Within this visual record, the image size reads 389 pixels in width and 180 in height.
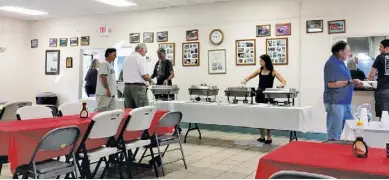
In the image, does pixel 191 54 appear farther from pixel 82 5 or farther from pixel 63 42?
pixel 63 42

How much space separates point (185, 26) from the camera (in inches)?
312

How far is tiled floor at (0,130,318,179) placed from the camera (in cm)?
404

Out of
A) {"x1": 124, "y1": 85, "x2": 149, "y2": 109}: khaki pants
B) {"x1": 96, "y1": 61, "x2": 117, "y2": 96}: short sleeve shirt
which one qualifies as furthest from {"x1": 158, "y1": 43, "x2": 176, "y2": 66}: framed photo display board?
{"x1": 96, "y1": 61, "x2": 117, "y2": 96}: short sleeve shirt

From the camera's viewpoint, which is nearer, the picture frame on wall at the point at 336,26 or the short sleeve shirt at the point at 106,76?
the short sleeve shirt at the point at 106,76

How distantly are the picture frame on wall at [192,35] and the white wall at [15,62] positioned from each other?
5.17 meters

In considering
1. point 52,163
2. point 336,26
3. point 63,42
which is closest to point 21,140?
point 52,163

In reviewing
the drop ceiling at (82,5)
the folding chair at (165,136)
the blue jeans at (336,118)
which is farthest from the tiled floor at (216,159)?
the drop ceiling at (82,5)

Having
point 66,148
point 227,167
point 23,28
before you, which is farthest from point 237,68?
point 23,28

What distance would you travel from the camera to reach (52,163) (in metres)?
2.96

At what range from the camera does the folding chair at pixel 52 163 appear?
106 inches

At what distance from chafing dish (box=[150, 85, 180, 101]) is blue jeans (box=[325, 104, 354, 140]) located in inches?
118

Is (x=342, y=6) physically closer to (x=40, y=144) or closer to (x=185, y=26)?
(x=185, y=26)

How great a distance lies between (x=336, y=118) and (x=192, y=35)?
4.55 metres

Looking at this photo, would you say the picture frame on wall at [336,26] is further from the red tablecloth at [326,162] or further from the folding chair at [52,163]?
the folding chair at [52,163]
